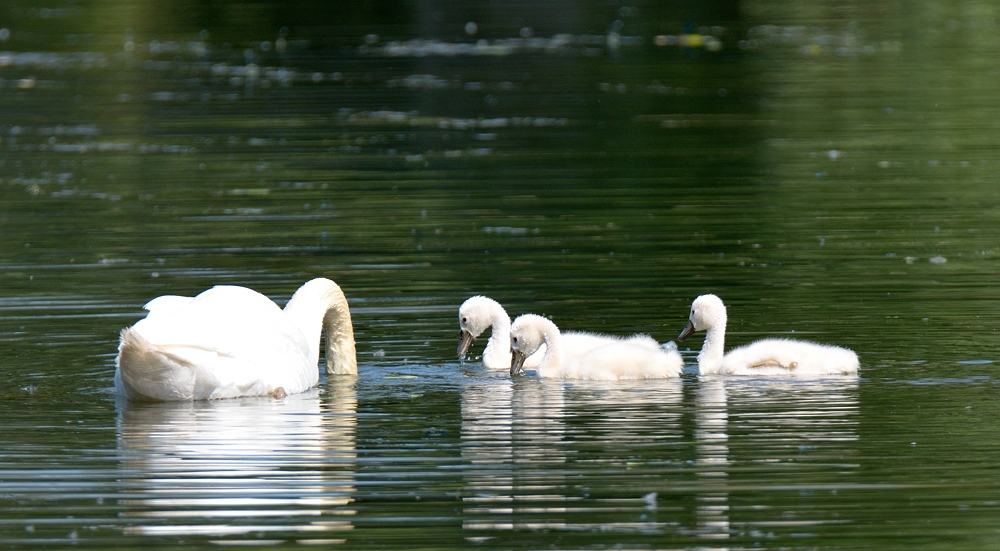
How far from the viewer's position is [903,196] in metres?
19.0

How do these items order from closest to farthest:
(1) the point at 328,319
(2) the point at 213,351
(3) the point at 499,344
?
(2) the point at 213,351
(1) the point at 328,319
(3) the point at 499,344

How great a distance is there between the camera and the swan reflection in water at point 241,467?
762 centimetres

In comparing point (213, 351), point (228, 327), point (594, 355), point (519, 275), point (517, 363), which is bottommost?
point (517, 363)

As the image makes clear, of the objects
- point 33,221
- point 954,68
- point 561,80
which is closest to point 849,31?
point 954,68

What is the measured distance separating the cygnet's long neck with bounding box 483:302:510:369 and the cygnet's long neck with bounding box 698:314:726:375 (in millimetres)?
1543

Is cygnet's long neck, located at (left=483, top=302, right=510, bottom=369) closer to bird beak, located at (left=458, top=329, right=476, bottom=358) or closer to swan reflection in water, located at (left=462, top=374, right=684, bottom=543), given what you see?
bird beak, located at (left=458, top=329, right=476, bottom=358)

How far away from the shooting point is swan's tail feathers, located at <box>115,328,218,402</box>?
999 cm

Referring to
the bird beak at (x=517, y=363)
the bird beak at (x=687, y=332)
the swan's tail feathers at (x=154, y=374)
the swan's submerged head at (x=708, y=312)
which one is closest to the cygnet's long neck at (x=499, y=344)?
the bird beak at (x=517, y=363)

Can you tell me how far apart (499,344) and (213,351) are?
253 cm

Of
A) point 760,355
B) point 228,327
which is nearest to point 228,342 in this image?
point 228,327

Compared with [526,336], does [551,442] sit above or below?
below

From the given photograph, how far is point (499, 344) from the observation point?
40.3 ft

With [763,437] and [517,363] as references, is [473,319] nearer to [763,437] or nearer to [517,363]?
[517,363]

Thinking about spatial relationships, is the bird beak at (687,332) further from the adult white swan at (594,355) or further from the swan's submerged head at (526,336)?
the swan's submerged head at (526,336)
